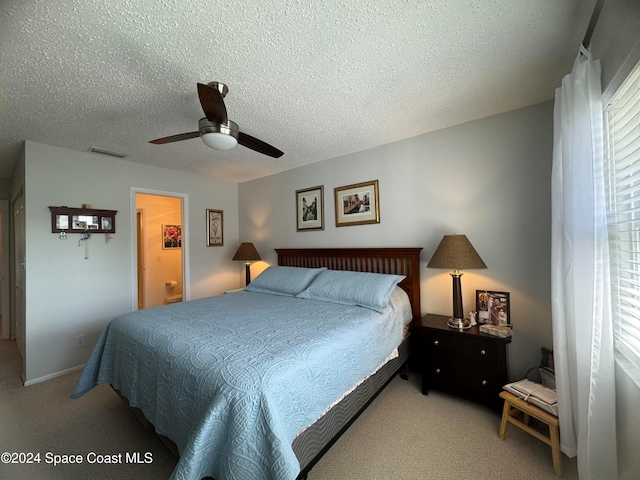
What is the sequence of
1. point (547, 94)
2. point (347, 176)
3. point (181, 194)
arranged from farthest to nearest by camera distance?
point (181, 194), point (347, 176), point (547, 94)

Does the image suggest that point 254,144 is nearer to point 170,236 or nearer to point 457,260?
point 457,260

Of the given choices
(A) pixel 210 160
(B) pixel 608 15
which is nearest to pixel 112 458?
(A) pixel 210 160

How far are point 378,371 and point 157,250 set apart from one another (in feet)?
16.4

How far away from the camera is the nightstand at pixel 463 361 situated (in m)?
1.99

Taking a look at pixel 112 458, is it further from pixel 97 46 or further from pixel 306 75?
pixel 306 75

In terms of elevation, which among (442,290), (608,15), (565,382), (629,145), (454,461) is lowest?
(454,461)

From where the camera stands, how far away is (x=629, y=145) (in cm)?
119

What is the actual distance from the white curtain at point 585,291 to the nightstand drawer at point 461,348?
1.68 ft

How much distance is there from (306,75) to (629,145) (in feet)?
5.72

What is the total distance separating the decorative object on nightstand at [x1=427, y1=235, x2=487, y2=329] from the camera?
84.7 inches

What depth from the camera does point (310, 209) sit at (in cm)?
367

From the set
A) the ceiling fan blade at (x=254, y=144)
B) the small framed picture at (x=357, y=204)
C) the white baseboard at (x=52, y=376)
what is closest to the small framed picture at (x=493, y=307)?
the small framed picture at (x=357, y=204)

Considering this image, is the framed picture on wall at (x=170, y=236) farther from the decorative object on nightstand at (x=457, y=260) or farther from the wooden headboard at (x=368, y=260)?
the decorative object on nightstand at (x=457, y=260)

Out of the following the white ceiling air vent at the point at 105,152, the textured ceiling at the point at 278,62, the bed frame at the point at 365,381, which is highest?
the textured ceiling at the point at 278,62
